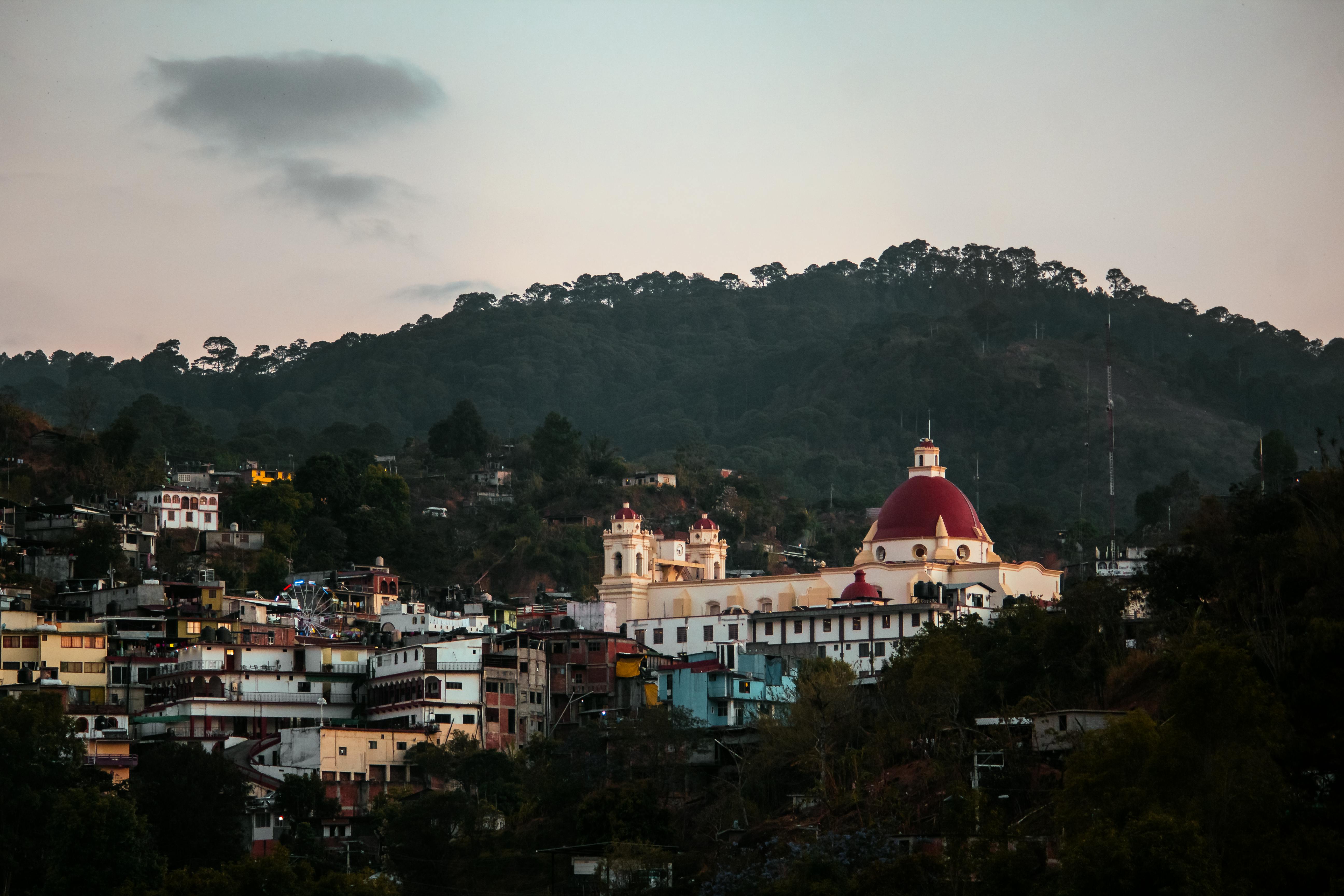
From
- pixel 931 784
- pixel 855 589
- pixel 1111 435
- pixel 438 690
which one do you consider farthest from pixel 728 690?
pixel 1111 435

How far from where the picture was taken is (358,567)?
78.1 meters

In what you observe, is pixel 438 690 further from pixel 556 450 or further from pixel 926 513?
pixel 556 450

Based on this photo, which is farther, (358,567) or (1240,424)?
(1240,424)

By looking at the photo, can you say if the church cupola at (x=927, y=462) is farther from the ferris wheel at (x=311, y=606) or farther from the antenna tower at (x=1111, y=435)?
the ferris wheel at (x=311, y=606)

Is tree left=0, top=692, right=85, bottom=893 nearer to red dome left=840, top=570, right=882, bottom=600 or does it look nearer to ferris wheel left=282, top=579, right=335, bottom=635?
ferris wheel left=282, top=579, right=335, bottom=635

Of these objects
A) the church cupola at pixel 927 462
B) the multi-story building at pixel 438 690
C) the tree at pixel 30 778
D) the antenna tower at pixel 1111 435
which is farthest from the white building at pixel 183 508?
the antenna tower at pixel 1111 435

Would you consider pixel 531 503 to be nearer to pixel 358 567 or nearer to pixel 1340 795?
pixel 358 567

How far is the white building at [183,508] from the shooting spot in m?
79.0

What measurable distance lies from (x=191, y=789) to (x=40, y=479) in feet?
121

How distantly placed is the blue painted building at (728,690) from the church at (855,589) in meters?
3.66

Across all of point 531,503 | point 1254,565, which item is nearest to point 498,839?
point 1254,565

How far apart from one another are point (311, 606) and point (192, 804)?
2159cm

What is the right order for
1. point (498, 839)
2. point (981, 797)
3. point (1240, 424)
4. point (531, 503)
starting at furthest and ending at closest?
point (1240, 424)
point (531, 503)
point (498, 839)
point (981, 797)

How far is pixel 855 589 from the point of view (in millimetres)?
64625
